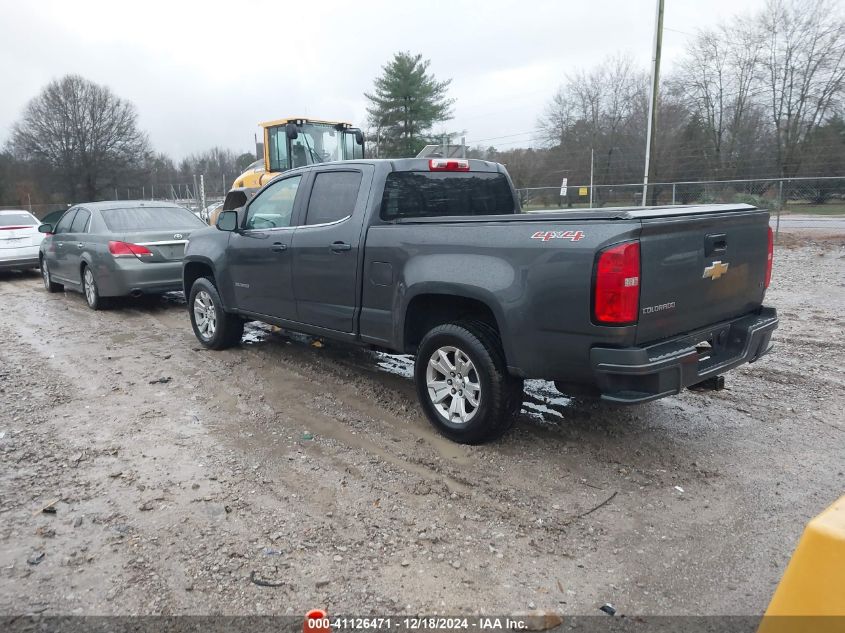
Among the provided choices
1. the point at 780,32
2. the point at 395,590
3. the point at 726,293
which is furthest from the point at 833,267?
the point at 780,32

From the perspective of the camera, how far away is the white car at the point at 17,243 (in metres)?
13.3

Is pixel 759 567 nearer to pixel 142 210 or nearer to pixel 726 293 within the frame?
pixel 726 293

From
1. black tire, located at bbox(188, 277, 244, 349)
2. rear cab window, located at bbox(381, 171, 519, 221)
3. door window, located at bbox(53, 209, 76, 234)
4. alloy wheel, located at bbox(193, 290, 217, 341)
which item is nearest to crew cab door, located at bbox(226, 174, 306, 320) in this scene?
black tire, located at bbox(188, 277, 244, 349)

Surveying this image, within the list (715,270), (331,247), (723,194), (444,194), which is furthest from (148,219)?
(723,194)

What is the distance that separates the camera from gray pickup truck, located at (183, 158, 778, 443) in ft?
11.8

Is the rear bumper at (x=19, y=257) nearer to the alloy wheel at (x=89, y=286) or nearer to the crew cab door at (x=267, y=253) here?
the alloy wheel at (x=89, y=286)

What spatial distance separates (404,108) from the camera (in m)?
40.6

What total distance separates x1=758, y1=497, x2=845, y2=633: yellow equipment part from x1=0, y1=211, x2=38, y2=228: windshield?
1530 centimetres

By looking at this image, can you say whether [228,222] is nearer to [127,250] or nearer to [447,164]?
[447,164]

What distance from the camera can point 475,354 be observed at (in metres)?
4.18

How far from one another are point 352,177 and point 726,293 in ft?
9.79

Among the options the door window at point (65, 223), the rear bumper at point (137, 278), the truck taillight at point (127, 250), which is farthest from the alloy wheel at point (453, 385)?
Answer: the door window at point (65, 223)

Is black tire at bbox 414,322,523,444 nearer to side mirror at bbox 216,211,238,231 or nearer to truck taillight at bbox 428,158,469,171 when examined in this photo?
truck taillight at bbox 428,158,469,171

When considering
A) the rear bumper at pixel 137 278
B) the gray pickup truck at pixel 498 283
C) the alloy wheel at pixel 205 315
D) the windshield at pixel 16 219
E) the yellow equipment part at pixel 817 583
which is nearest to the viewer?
the yellow equipment part at pixel 817 583
